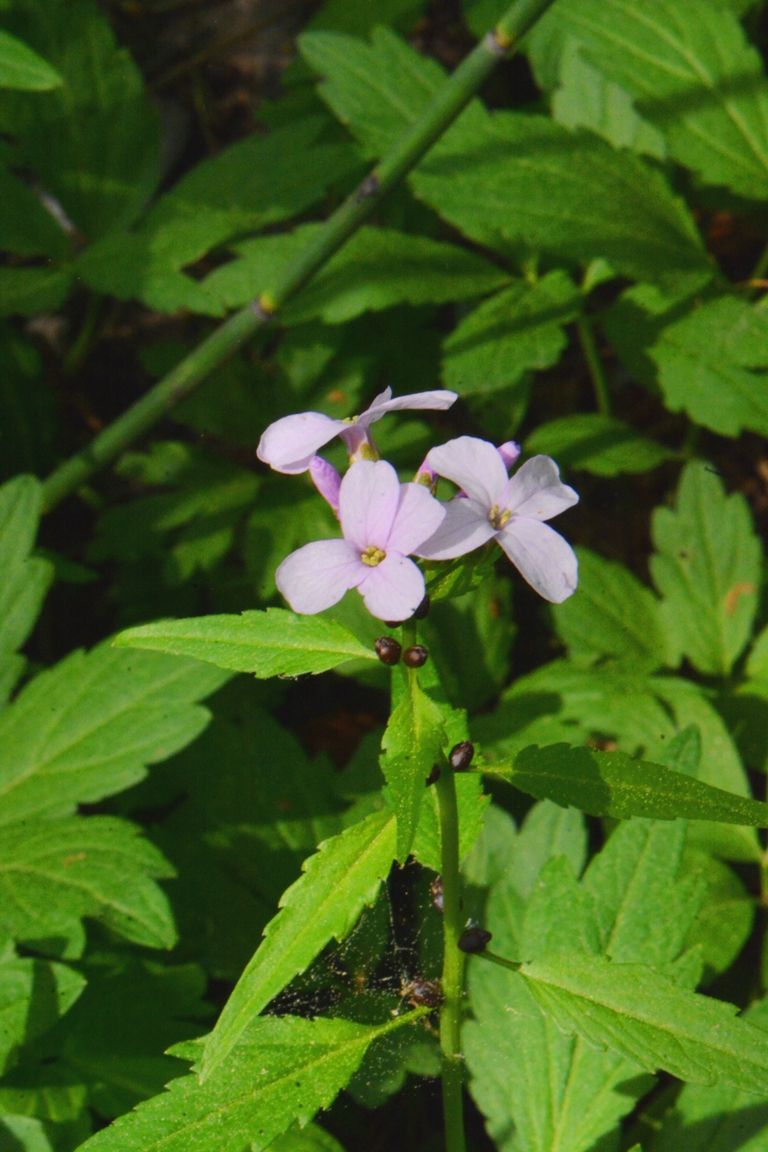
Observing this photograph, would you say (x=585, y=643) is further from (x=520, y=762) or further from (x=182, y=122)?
(x=182, y=122)

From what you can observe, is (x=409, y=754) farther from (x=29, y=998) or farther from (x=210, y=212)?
(x=210, y=212)

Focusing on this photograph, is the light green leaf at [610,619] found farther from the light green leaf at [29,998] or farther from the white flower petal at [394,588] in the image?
the white flower petal at [394,588]

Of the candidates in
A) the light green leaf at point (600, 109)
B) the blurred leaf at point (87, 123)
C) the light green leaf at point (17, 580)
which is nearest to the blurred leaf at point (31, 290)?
the blurred leaf at point (87, 123)

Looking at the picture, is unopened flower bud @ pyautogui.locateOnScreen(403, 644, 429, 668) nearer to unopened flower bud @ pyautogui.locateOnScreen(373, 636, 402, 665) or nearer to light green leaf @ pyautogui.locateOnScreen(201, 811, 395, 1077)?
unopened flower bud @ pyautogui.locateOnScreen(373, 636, 402, 665)

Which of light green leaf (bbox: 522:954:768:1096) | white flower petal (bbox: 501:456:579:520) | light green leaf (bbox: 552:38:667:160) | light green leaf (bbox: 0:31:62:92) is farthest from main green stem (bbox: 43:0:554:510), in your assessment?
light green leaf (bbox: 522:954:768:1096)

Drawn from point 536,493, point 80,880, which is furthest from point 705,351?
point 80,880

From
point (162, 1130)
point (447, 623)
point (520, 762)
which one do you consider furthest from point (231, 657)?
point (447, 623)
